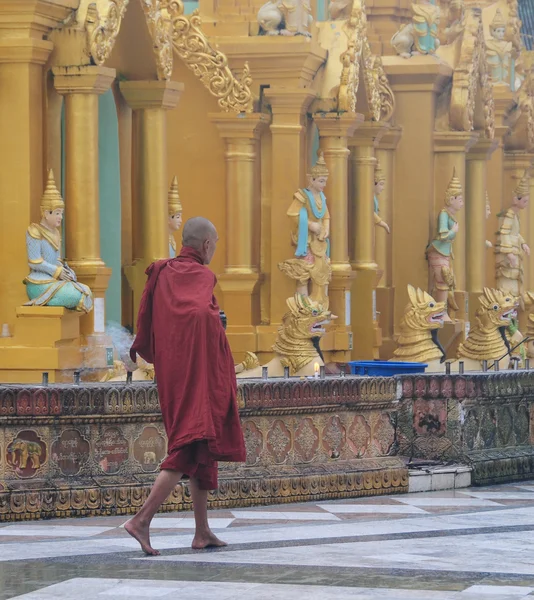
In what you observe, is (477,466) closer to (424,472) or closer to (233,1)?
(424,472)

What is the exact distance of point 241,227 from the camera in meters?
18.3

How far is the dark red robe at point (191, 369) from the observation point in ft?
28.4

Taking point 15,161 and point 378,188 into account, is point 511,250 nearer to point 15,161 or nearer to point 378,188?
point 378,188

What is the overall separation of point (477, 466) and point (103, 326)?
3395mm

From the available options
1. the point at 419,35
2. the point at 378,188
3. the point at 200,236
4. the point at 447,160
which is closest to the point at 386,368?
the point at 200,236

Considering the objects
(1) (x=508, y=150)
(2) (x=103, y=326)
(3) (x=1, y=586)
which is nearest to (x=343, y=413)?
(2) (x=103, y=326)

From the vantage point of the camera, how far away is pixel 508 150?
29250 millimetres

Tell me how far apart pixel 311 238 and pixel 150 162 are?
3.07 metres

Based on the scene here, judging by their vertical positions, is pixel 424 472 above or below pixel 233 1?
below

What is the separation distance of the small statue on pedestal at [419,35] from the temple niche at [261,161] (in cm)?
2

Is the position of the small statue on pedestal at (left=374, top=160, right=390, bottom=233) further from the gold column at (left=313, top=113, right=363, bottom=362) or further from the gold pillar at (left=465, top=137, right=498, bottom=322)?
the gold pillar at (left=465, top=137, right=498, bottom=322)

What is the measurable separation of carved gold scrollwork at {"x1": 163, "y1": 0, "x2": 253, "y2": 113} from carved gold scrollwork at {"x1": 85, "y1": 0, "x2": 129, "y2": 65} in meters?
2.58

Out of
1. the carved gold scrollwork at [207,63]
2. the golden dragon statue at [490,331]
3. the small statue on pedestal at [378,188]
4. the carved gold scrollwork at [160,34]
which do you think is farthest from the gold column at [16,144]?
the small statue on pedestal at [378,188]

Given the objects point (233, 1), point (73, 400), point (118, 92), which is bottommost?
point (73, 400)
